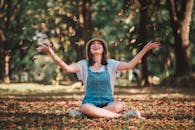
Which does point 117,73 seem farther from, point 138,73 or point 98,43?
point 138,73

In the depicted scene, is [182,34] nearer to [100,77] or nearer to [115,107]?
[100,77]

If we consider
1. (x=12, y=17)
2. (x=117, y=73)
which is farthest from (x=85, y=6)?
(x=117, y=73)

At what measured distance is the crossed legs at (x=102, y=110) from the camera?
428 inches

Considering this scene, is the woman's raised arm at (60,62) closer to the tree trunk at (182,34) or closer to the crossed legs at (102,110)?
the crossed legs at (102,110)

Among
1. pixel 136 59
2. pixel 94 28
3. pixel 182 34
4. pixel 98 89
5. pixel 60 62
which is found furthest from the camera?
pixel 94 28

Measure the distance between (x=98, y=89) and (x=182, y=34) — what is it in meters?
19.4

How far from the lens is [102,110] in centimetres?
1091

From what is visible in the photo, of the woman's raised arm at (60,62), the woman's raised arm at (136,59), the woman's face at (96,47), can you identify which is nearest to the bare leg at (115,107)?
the woman's raised arm at (136,59)

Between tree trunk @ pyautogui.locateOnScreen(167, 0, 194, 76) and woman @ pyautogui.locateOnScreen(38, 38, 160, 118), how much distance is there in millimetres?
18357

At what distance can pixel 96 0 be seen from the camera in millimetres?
48281

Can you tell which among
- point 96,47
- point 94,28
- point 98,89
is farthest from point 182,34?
point 94,28

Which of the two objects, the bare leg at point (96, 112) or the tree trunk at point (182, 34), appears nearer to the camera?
the bare leg at point (96, 112)

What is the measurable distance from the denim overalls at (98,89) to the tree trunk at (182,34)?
18.5 meters

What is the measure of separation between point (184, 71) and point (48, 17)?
22689mm
